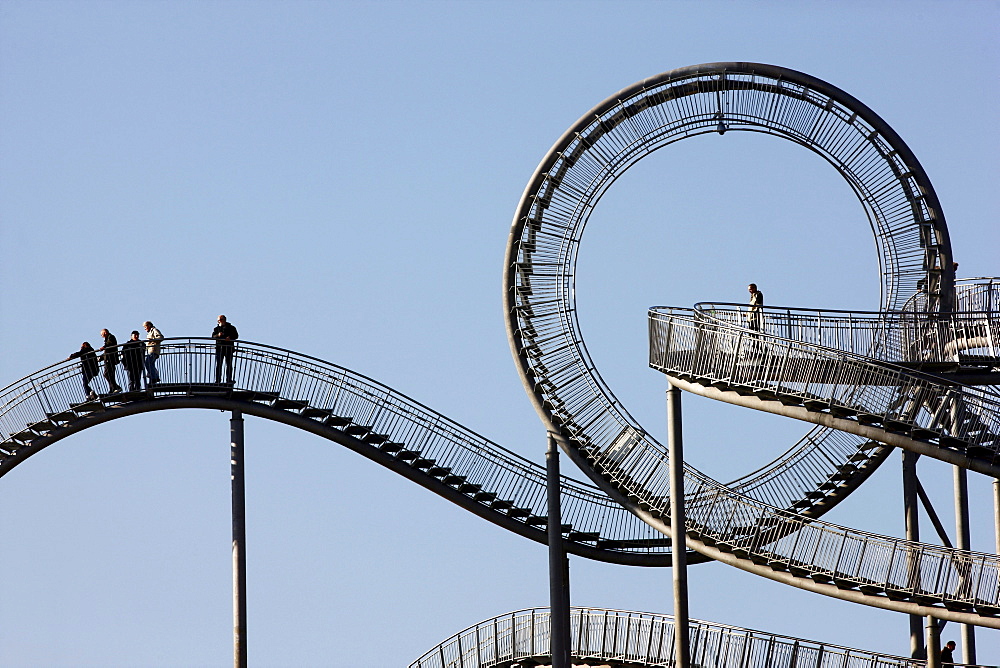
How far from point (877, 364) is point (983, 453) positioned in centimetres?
232

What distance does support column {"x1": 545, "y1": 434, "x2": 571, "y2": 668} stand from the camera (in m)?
36.6

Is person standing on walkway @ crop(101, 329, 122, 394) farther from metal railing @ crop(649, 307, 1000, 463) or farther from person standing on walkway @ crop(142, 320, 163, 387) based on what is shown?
metal railing @ crop(649, 307, 1000, 463)

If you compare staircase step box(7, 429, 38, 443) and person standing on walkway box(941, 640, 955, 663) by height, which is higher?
staircase step box(7, 429, 38, 443)

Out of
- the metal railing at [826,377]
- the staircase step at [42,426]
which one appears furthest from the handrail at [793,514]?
the staircase step at [42,426]

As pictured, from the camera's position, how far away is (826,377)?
32.6 m

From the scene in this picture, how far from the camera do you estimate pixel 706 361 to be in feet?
112

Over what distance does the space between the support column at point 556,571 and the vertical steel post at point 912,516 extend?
6726 mm

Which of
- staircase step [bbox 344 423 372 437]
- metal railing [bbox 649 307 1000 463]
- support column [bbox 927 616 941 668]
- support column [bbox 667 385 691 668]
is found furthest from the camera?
staircase step [bbox 344 423 372 437]

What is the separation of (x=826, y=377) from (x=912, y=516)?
16.6 feet

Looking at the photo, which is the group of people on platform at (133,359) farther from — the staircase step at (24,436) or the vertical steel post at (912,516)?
the vertical steel post at (912,516)

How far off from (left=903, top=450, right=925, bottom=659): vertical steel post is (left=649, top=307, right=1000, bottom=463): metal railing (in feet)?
13.7

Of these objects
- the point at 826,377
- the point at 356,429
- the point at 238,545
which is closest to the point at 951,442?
the point at 826,377

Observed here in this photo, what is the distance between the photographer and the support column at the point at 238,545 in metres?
36.2

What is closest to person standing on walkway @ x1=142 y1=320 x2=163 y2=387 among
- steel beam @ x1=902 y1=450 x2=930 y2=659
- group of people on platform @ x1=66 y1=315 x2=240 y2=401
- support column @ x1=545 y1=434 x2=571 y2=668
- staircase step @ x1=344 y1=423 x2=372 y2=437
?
group of people on platform @ x1=66 y1=315 x2=240 y2=401
